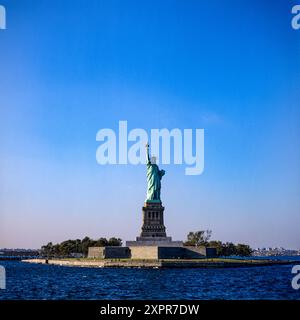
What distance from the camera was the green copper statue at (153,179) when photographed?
9262 cm

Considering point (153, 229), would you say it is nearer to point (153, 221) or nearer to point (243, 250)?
point (153, 221)

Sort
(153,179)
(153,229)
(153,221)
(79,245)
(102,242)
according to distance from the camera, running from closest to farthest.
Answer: (153,229) → (153,221) → (153,179) → (102,242) → (79,245)

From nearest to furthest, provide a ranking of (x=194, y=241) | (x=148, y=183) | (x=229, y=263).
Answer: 1. (x=229, y=263)
2. (x=148, y=183)
3. (x=194, y=241)

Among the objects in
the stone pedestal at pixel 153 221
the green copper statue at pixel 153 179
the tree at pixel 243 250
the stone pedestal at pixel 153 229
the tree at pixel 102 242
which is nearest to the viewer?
the stone pedestal at pixel 153 229

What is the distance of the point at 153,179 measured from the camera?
93.1 meters

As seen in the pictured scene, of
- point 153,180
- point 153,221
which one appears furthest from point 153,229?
point 153,180

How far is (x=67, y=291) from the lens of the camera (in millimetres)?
42094

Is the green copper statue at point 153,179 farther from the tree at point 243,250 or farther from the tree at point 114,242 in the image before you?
the tree at point 243,250

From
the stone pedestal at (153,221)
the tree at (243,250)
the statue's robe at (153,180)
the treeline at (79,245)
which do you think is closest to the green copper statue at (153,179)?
the statue's robe at (153,180)

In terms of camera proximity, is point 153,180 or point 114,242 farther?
point 114,242

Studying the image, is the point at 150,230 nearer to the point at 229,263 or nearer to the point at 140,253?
the point at 140,253

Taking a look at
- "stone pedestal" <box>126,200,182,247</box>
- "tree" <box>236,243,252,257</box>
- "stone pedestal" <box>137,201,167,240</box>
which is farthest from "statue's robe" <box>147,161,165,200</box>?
"tree" <box>236,243,252,257</box>
